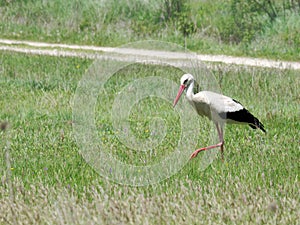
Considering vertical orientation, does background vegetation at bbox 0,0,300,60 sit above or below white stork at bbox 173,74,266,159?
below

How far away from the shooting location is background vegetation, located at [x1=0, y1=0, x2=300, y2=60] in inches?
655

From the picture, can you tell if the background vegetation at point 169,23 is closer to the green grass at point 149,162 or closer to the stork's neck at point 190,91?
the green grass at point 149,162

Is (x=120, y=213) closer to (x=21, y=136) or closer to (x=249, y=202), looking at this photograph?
(x=249, y=202)

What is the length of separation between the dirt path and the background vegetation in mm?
468

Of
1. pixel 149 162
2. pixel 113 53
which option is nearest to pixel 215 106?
pixel 149 162

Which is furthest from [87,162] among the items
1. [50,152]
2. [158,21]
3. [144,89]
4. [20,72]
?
[158,21]

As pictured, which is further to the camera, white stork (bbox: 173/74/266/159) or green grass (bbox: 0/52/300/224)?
white stork (bbox: 173/74/266/159)

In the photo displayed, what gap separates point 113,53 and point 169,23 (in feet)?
11.7

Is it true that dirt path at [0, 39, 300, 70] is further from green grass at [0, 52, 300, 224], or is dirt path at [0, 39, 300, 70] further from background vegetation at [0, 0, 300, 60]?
green grass at [0, 52, 300, 224]

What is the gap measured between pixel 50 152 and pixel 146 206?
7.30 ft

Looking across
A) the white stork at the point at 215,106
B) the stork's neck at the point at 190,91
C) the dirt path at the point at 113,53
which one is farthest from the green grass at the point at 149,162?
the dirt path at the point at 113,53

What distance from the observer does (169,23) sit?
1847 cm

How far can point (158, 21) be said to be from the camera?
18938 millimetres

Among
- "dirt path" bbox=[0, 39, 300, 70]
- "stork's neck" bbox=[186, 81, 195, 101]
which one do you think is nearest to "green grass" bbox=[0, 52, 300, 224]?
"stork's neck" bbox=[186, 81, 195, 101]
